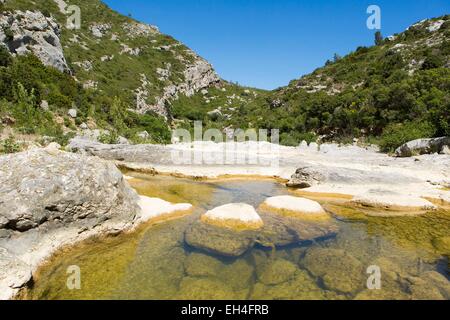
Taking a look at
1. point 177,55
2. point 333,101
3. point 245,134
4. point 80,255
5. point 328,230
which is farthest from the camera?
point 177,55

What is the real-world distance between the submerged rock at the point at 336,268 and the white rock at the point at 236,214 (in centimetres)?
265

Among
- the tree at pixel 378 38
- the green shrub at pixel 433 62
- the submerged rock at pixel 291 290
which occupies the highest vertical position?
the tree at pixel 378 38

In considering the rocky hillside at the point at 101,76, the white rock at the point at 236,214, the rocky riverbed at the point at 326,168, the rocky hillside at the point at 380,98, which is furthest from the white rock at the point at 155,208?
the rocky hillside at the point at 380,98

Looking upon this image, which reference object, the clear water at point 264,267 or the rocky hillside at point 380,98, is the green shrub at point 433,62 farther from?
the clear water at point 264,267

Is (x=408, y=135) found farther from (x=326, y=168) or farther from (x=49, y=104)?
(x=49, y=104)

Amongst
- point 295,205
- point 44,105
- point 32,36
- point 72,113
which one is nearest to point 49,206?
point 295,205

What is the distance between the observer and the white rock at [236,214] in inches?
462

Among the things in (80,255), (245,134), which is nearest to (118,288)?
(80,255)

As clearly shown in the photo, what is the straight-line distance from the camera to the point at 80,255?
939cm

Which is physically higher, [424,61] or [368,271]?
[424,61]

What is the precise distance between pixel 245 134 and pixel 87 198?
4408 cm

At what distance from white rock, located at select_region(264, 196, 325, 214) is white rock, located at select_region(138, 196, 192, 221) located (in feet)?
13.3

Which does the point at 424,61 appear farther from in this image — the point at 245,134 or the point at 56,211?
the point at 56,211
